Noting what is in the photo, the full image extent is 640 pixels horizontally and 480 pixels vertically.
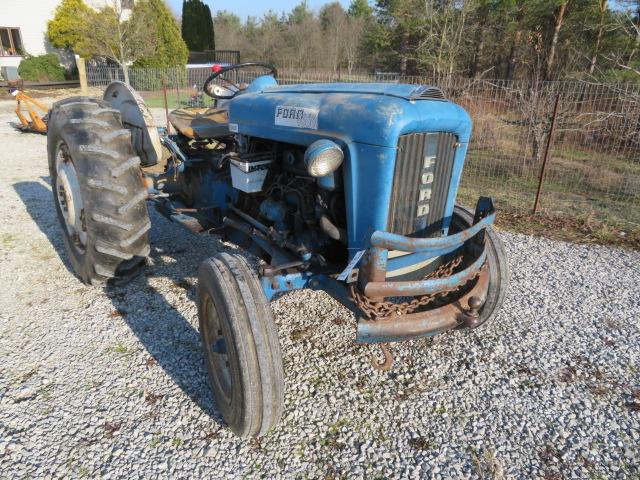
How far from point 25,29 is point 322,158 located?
99.0 ft

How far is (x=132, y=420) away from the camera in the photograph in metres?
2.42

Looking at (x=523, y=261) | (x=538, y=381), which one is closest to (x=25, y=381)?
(x=538, y=381)

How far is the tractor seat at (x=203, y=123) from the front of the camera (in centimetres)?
384

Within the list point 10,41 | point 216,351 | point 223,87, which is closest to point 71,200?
point 223,87

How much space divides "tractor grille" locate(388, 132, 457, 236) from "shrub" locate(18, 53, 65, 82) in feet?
85.6

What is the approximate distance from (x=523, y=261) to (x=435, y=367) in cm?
223

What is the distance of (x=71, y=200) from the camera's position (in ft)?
11.7

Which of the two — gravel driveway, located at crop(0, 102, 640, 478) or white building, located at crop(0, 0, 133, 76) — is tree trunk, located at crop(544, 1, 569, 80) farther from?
white building, located at crop(0, 0, 133, 76)

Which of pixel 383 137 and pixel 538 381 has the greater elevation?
pixel 383 137

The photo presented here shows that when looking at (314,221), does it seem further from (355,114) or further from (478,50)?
(478,50)

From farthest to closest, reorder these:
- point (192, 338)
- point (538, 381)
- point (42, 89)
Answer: point (42, 89), point (192, 338), point (538, 381)

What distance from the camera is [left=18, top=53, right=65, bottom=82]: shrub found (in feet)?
74.2

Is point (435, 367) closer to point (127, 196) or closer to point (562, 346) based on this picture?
point (562, 346)

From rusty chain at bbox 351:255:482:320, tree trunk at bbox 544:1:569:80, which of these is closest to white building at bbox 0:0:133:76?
tree trunk at bbox 544:1:569:80
